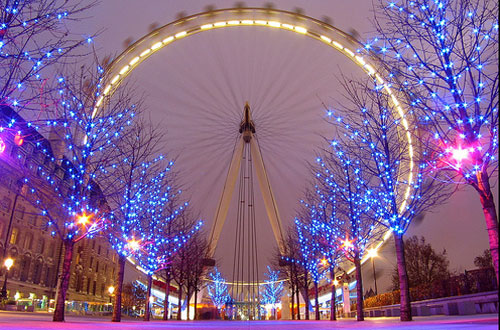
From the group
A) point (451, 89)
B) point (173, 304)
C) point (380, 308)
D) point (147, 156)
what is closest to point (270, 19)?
point (147, 156)

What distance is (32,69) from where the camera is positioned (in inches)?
335

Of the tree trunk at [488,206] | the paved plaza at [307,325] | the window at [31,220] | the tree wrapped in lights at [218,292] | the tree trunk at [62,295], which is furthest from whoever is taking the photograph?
the tree wrapped in lights at [218,292]

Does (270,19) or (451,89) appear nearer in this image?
(451,89)

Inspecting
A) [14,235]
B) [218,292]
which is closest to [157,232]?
[14,235]

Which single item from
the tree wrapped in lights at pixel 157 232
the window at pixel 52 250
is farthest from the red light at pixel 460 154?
the window at pixel 52 250

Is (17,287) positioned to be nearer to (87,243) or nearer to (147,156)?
(87,243)

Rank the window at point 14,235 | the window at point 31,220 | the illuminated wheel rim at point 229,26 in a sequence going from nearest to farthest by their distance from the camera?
the illuminated wheel rim at point 229,26, the window at point 14,235, the window at point 31,220

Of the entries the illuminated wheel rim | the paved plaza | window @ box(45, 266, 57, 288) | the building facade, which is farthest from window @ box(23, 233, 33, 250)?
the paved plaza

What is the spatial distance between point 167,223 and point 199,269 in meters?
10.1

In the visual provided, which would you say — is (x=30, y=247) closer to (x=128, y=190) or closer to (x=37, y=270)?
(x=37, y=270)

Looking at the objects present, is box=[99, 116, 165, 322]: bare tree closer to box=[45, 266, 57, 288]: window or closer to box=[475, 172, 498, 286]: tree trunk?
box=[475, 172, 498, 286]: tree trunk

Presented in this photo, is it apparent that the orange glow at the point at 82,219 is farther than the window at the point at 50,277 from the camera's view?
No

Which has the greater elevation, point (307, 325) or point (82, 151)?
point (82, 151)

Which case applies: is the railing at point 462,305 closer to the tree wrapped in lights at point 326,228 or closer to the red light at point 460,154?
the tree wrapped in lights at point 326,228
